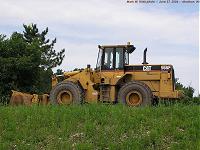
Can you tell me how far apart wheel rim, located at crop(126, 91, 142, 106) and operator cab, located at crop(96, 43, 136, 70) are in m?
1.54

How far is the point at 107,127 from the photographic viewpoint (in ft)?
39.5

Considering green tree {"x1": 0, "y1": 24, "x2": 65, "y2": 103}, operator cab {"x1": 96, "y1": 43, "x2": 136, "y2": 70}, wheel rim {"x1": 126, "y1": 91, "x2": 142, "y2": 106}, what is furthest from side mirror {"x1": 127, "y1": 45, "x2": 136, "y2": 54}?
green tree {"x1": 0, "y1": 24, "x2": 65, "y2": 103}

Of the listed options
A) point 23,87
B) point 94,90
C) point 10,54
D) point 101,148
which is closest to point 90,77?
point 94,90

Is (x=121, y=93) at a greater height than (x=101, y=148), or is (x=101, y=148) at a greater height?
(x=121, y=93)

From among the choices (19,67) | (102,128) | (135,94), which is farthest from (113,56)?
(19,67)

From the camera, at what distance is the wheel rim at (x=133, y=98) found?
57.7 ft

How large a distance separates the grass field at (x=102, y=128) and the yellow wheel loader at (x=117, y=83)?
404 cm

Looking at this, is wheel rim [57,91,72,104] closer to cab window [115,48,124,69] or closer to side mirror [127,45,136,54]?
cab window [115,48,124,69]

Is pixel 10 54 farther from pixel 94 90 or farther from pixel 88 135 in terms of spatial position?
pixel 88 135

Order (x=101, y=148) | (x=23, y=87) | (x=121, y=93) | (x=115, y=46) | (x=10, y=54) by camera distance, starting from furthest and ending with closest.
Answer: (x=10, y=54), (x=23, y=87), (x=115, y=46), (x=121, y=93), (x=101, y=148)

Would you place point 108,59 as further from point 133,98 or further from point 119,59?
point 133,98

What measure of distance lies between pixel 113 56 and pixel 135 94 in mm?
2093

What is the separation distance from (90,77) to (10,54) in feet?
57.3

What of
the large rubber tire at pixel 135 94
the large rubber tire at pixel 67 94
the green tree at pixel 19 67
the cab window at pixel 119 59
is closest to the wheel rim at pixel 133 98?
the large rubber tire at pixel 135 94
